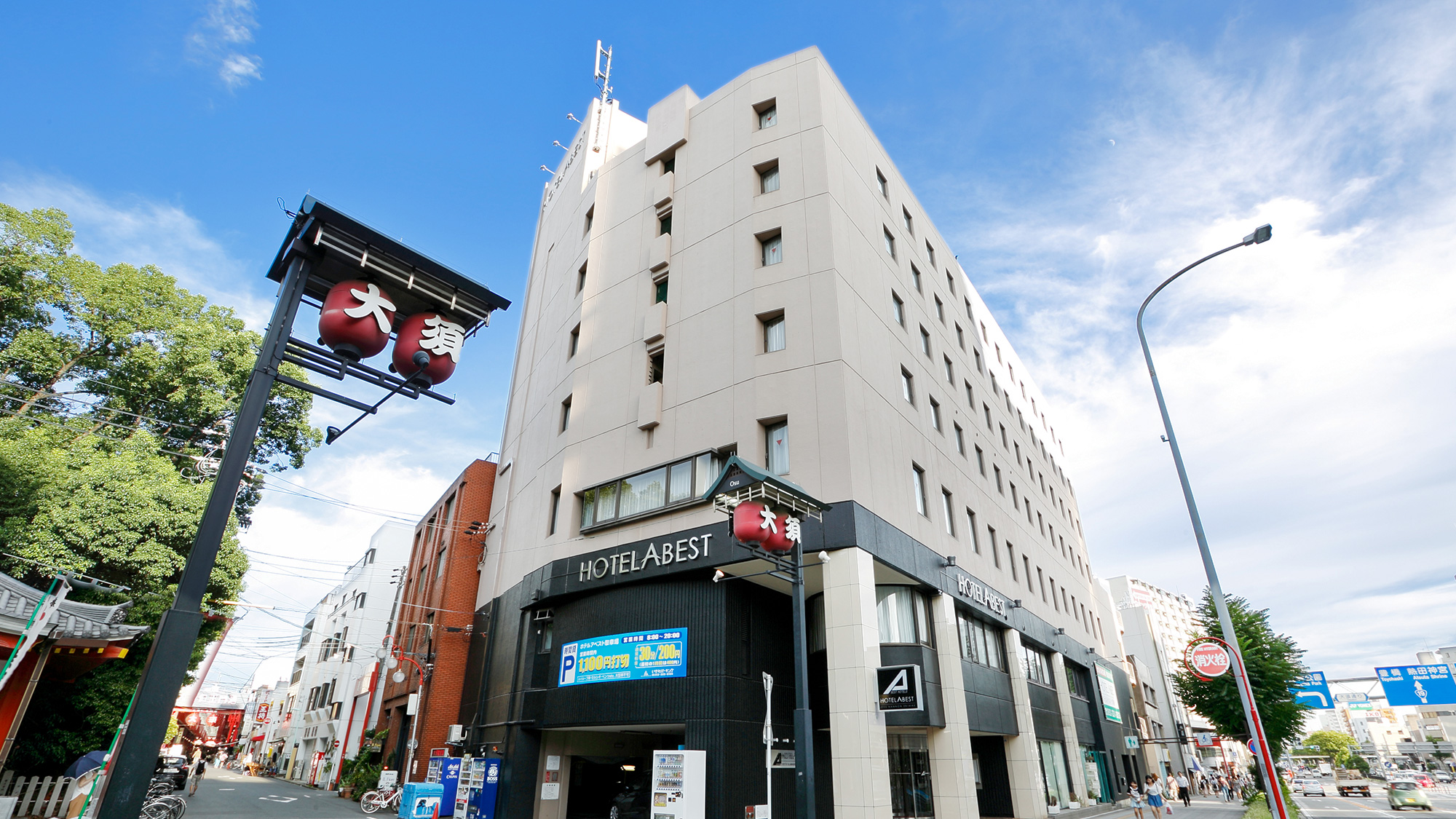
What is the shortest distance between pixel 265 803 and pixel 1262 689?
45.5 meters

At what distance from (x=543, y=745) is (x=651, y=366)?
13.5 m

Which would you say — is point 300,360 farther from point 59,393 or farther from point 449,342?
point 59,393

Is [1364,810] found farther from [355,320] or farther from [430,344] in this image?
[355,320]

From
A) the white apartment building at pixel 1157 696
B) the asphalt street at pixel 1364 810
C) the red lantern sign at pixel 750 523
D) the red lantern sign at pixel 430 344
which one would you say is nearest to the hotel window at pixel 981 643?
the red lantern sign at pixel 750 523

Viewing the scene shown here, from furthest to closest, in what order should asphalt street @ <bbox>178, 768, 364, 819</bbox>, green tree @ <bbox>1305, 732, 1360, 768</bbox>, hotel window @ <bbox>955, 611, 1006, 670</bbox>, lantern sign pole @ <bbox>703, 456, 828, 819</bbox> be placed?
green tree @ <bbox>1305, 732, 1360, 768</bbox>, asphalt street @ <bbox>178, 768, 364, 819</bbox>, hotel window @ <bbox>955, 611, 1006, 670</bbox>, lantern sign pole @ <bbox>703, 456, 828, 819</bbox>

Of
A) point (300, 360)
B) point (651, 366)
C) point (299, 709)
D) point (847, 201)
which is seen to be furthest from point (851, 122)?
point (299, 709)

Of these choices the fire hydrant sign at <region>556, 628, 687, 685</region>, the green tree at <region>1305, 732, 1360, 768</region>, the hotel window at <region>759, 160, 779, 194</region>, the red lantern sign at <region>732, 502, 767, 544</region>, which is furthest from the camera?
the green tree at <region>1305, 732, 1360, 768</region>

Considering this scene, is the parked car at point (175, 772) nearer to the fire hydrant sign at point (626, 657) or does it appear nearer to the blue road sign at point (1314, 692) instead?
the fire hydrant sign at point (626, 657)

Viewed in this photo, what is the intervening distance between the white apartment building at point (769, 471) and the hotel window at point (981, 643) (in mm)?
194

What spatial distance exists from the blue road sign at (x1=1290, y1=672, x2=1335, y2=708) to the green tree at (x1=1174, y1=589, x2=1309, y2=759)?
617 millimetres

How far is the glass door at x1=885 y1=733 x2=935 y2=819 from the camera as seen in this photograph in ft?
73.0

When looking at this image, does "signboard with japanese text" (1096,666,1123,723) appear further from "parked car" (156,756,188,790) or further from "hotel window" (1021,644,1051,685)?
"parked car" (156,756,188,790)

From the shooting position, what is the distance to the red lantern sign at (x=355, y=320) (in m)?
8.75

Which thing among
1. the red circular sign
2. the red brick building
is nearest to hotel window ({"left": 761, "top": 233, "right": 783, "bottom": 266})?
the red circular sign
